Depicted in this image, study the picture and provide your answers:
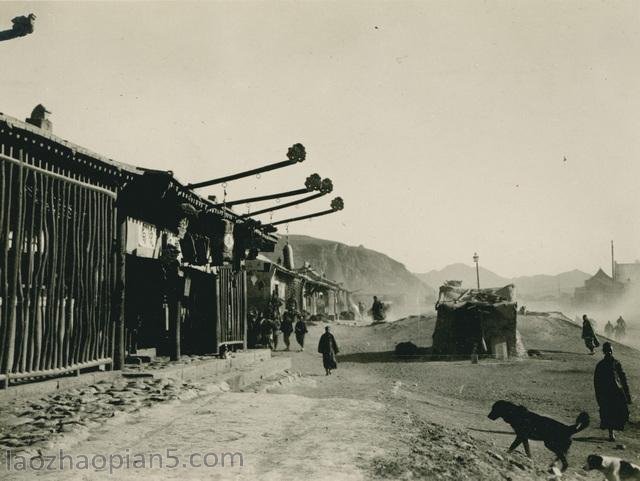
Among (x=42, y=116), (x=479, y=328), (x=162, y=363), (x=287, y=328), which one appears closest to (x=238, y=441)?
(x=162, y=363)

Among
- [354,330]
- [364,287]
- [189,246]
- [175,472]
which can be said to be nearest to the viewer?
[175,472]

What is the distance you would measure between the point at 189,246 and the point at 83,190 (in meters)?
3.64

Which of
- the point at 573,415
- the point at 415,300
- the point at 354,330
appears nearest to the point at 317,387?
the point at 573,415

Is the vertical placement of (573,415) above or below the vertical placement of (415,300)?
below

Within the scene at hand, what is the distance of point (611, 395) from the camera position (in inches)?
394

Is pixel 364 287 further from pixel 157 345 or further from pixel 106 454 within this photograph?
pixel 106 454

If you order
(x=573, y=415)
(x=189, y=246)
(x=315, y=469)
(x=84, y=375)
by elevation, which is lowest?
(x=573, y=415)

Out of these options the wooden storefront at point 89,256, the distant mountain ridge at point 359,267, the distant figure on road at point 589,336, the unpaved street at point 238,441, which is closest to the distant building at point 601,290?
the distant mountain ridge at point 359,267

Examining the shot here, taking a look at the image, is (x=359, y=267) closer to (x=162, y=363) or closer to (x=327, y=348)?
(x=327, y=348)

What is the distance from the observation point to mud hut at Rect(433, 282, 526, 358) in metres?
21.1

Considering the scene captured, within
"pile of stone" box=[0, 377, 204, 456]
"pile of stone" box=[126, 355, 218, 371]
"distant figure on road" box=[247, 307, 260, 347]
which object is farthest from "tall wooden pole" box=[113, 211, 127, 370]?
"distant figure on road" box=[247, 307, 260, 347]

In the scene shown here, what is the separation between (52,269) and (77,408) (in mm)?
2037

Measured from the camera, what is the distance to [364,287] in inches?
4515

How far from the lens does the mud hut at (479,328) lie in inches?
830
